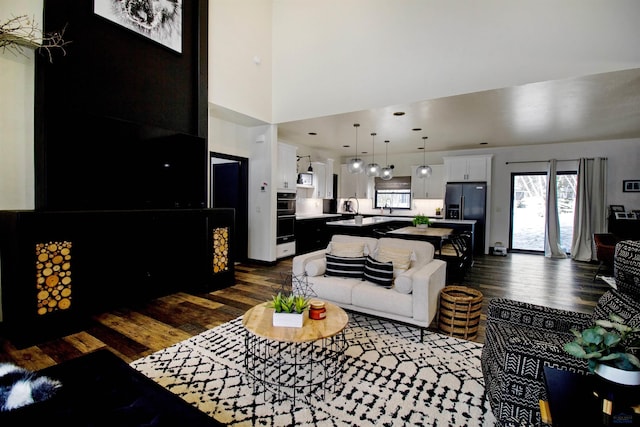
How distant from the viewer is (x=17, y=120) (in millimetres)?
3094

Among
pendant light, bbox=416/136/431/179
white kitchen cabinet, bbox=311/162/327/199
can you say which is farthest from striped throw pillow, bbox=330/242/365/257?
white kitchen cabinet, bbox=311/162/327/199

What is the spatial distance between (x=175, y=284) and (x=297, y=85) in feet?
12.8

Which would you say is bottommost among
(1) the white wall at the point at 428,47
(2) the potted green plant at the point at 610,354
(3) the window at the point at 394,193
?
(2) the potted green plant at the point at 610,354

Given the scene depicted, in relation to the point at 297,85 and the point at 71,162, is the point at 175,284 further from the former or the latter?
the point at 297,85

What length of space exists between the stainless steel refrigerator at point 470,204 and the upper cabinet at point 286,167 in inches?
165

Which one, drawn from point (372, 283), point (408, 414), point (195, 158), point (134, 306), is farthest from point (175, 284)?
point (408, 414)

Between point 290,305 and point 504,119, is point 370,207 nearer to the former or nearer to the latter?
point 504,119

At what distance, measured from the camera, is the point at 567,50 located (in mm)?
3635

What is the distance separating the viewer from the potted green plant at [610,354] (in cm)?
109

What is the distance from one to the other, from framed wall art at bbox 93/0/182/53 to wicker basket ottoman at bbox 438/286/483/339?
4690mm

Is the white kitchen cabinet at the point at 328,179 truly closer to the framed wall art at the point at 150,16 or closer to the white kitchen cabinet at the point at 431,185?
the white kitchen cabinet at the point at 431,185

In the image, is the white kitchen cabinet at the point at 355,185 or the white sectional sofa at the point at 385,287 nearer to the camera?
the white sectional sofa at the point at 385,287

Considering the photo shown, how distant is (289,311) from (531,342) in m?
1.42

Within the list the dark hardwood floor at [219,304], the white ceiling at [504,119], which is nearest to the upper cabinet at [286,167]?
the white ceiling at [504,119]
